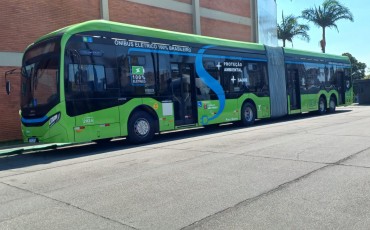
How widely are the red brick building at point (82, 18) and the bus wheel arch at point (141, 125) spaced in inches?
270

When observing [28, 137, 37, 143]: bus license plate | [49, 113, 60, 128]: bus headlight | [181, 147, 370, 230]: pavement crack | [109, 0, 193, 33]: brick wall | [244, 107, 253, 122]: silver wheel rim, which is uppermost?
[109, 0, 193, 33]: brick wall

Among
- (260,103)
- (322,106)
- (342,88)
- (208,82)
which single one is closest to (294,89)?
(322,106)

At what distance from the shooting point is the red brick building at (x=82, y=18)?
15391mm

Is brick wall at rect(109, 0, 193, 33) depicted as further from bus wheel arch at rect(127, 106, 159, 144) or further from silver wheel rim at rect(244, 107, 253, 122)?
bus wheel arch at rect(127, 106, 159, 144)

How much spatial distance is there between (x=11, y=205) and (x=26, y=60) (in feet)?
22.5

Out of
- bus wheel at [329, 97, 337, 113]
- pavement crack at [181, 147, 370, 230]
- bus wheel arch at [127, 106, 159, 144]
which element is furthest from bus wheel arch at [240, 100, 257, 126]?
pavement crack at [181, 147, 370, 230]

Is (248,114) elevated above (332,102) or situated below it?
below

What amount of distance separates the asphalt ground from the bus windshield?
155 centimetres

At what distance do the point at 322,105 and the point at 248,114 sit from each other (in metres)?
7.81

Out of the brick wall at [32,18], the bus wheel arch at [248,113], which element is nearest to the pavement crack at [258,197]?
the bus wheel arch at [248,113]

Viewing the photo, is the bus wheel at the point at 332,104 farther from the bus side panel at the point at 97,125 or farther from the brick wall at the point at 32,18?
the bus side panel at the point at 97,125

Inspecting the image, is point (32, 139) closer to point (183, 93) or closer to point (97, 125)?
point (97, 125)

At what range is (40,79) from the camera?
34.6 ft

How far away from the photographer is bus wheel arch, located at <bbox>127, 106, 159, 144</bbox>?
454 inches
